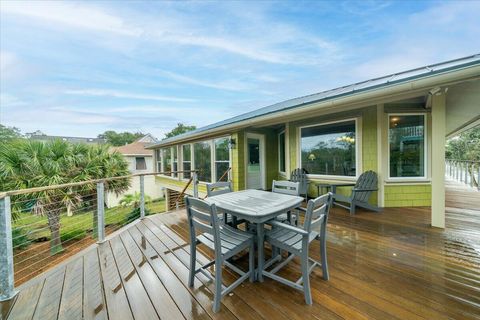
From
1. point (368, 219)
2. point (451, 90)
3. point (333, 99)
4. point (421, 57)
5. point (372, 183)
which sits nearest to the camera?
point (451, 90)

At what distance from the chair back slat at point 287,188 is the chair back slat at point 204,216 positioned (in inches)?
62.7

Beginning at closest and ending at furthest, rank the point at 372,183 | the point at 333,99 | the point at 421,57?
the point at 333,99, the point at 372,183, the point at 421,57

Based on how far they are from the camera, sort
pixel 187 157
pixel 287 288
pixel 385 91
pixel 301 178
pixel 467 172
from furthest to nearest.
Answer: pixel 187 157 < pixel 467 172 < pixel 301 178 < pixel 385 91 < pixel 287 288

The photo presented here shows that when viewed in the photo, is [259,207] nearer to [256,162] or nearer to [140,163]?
[256,162]

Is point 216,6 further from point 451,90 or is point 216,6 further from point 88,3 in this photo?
point 451,90

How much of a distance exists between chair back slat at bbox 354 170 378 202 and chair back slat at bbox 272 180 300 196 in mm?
2082

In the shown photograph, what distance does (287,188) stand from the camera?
311 cm

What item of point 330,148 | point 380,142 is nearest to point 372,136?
point 380,142

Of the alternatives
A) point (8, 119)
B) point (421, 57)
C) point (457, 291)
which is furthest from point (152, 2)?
point (8, 119)

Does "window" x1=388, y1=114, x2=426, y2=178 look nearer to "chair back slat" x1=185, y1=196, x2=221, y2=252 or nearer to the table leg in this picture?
the table leg

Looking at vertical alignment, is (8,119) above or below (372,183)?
above

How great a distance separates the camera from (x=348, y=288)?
1.83m

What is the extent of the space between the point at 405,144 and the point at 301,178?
7.93 feet

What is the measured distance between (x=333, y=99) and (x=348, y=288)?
296 centimetres
